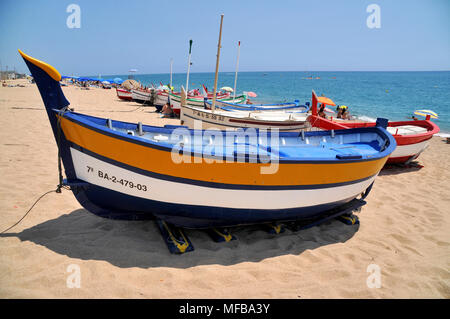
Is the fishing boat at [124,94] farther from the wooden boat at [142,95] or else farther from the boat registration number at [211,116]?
the boat registration number at [211,116]

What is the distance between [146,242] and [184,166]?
1.45m

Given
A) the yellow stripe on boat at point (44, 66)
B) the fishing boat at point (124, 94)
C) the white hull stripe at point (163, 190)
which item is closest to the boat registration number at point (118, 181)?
the white hull stripe at point (163, 190)

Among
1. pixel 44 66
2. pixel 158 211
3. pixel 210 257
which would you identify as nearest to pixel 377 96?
pixel 210 257

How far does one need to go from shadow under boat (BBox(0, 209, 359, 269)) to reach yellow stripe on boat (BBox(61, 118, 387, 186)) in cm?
108

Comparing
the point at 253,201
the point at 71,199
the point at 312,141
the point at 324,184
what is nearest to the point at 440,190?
the point at 312,141

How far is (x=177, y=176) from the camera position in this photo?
3.35 meters

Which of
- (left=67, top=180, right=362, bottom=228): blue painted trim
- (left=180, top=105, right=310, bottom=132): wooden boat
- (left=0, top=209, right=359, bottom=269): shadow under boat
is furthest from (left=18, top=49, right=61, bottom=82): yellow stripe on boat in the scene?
(left=180, top=105, right=310, bottom=132): wooden boat

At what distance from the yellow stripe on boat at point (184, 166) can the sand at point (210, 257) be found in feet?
3.77

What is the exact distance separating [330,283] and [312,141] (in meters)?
3.33

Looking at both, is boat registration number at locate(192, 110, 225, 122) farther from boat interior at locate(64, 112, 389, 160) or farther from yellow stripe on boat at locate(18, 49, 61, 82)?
yellow stripe on boat at locate(18, 49, 61, 82)

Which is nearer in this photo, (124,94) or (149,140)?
(149,140)

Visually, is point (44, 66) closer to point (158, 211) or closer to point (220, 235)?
point (158, 211)

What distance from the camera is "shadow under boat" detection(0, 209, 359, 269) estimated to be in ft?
11.3
